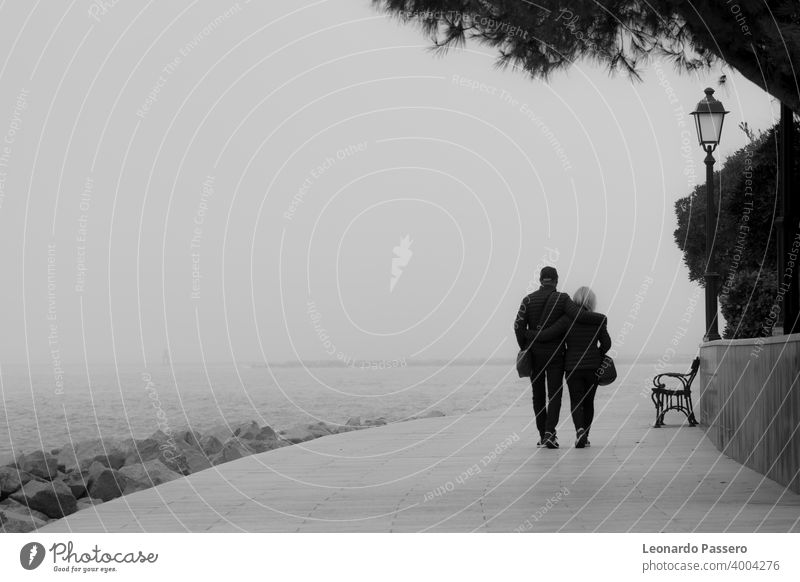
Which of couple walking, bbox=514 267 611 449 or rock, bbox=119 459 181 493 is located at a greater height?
couple walking, bbox=514 267 611 449

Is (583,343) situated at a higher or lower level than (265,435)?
higher

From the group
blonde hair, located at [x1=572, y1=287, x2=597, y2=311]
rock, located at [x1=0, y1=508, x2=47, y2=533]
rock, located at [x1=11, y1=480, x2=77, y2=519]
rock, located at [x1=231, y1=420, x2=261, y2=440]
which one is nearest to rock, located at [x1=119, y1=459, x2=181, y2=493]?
rock, located at [x1=11, y1=480, x2=77, y2=519]

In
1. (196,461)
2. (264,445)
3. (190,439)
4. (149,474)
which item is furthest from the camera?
(190,439)

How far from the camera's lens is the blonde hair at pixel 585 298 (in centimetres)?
1361

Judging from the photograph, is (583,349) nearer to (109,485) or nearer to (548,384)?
(548,384)

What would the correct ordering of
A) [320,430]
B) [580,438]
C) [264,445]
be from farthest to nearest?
[320,430], [264,445], [580,438]

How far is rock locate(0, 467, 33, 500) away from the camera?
45.4 ft

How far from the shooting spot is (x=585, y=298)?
13.6 m

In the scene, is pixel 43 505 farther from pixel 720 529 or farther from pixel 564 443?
pixel 720 529

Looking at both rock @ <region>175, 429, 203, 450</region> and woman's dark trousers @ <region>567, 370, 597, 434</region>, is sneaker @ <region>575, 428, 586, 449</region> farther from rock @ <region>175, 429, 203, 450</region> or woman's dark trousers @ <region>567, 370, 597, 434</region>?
rock @ <region>175, 429, 203, 450</region>

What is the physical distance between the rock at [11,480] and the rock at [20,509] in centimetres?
90

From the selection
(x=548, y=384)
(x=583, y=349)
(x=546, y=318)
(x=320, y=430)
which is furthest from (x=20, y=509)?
(x=320, y=430)

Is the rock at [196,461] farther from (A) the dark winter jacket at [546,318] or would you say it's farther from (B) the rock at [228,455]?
(A) the dark winter jacket at [546,318]

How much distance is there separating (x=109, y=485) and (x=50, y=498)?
0.88 m
